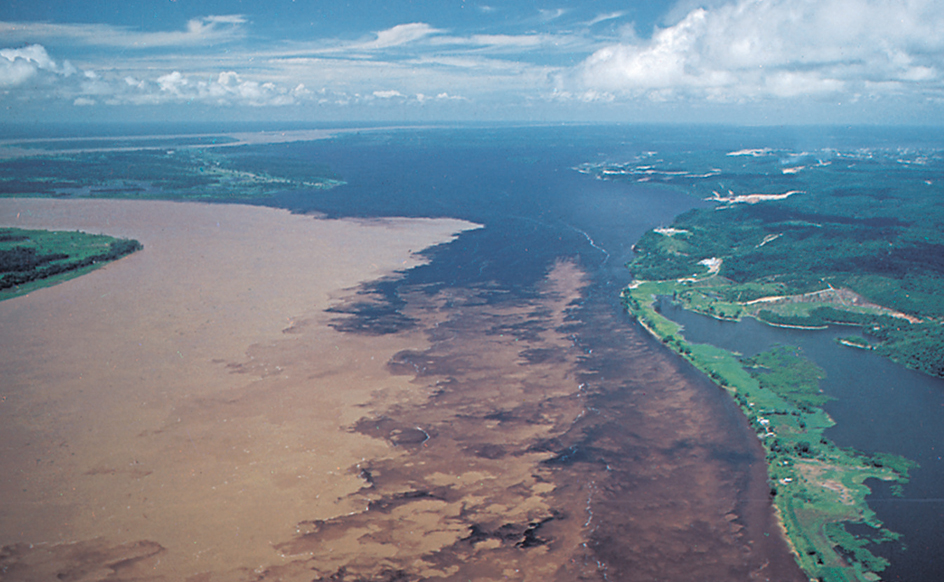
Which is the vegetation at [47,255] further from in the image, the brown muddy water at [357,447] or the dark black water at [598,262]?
the dark black water at [598,262]

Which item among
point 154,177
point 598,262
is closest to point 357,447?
point 598,262

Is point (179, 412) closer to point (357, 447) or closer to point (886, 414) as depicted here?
point (357, 447)

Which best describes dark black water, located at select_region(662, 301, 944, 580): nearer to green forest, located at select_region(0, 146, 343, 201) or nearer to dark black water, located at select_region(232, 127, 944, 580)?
dark black water, located at select_region(232, 127, 944, 580)

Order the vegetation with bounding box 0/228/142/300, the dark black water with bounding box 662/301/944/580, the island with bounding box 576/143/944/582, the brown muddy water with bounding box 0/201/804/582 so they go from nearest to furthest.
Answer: the brown muddy water with bounding box 0/201/804/582, the dark black water with bounding box 662/301/944/580, the island with bounding box 576/143/944/582, the vegetation with bounding box 0/228/142/300

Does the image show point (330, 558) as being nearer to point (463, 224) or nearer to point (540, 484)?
point (540, 484)

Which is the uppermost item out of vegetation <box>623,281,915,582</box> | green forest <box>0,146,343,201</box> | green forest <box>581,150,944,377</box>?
green forest <box>0,146,343,201</box>

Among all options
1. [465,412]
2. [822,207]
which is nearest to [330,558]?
[465,412]

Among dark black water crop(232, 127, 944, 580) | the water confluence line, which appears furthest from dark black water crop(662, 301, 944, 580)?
the water confluence line
